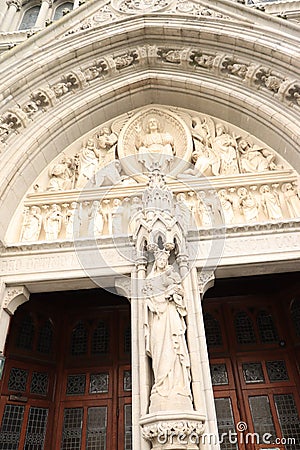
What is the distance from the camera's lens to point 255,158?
6.24m

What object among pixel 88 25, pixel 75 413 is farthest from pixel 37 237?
pixel 88 25

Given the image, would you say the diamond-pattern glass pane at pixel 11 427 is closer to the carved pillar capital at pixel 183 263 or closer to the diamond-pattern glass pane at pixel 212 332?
the diamond-pattern glass pane at pixel 212 332

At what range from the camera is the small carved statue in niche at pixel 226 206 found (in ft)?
17.6

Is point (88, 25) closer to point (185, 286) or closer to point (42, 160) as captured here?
point (42, 160)

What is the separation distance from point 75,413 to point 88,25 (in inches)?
294

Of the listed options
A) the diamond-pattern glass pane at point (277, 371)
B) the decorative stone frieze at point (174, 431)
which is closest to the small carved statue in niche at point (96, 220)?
the decorative stone frieze at point (174, 431)

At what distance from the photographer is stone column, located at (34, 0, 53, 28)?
29.1ft

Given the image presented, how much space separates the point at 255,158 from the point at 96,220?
309 cm

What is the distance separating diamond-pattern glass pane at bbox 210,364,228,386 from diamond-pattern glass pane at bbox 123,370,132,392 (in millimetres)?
1388

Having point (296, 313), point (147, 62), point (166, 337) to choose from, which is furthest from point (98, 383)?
point (147, 62)

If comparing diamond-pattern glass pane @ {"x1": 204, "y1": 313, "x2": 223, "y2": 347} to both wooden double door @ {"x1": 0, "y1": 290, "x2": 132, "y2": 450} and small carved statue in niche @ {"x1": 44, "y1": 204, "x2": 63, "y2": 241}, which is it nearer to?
wooden double door @ {"x1": 0, "y1": 290, "x2": 132, "y2": 450}

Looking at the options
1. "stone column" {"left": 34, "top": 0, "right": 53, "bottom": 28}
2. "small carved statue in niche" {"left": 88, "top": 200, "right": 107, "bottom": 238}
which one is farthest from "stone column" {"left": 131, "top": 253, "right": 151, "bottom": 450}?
"stone column" {"left": 34, "top": 0, "right": 53, "bottom": 28}

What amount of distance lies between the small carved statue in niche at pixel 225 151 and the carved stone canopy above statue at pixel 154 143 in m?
0.52

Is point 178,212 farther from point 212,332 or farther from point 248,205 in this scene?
point 212,332
